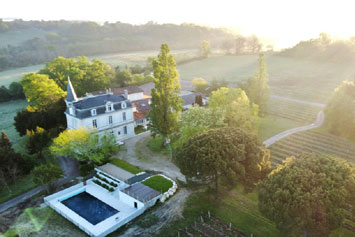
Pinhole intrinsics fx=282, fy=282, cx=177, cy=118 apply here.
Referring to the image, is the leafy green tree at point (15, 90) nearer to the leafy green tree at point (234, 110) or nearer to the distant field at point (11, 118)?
the distant field at point (11, 118)

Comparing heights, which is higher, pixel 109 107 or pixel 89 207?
pixel 109 107

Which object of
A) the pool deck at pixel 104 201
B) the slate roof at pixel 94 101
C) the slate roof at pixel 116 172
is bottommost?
the pool deck at pixel 104 201

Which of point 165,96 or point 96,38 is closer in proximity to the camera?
point 165,96

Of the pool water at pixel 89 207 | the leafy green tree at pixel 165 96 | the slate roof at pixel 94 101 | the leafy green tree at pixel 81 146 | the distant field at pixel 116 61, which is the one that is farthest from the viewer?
the distant field at pixel 116 61

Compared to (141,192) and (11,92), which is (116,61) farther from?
(141,192)

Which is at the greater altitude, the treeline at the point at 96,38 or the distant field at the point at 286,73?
the treeline at the point at 96,38

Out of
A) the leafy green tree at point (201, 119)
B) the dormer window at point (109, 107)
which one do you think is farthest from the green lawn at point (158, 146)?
the dormer window at point (109, 107)

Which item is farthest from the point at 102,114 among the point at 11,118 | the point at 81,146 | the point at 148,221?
the point at 11,118
